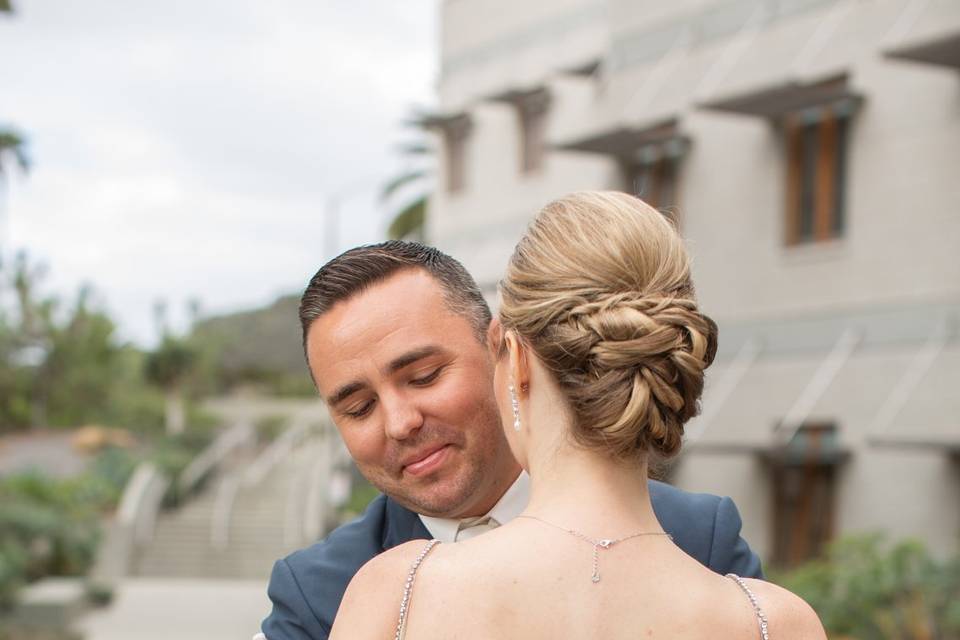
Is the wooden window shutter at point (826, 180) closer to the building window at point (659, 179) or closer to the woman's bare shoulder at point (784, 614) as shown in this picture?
the building window at point (659, 179)

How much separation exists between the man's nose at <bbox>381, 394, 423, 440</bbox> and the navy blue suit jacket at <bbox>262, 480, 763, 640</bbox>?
32 cm

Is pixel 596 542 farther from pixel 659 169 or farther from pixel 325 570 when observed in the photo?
pixel 659 169

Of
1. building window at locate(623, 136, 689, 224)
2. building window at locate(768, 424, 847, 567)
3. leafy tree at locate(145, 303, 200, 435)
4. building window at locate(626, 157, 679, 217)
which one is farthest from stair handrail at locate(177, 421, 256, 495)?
building window at locate(768, 424, 847, 567)

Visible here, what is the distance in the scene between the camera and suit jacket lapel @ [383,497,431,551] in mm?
3424

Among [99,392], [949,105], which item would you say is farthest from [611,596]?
[99,392]

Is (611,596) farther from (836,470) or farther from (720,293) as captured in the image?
(720,293)

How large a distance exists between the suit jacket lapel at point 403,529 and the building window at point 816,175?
17.6 metres

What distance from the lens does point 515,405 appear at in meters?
2.70

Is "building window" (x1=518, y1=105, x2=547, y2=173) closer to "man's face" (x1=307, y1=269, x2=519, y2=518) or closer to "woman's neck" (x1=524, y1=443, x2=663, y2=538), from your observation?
"man's face" (x1=307, y1=269, x2=519, y2=518)

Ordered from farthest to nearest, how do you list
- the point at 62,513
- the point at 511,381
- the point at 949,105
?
the point at 62,513 → the point at 949,105 → the point at 511,381

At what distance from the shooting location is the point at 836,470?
2031cm

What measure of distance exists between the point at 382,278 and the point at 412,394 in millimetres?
254

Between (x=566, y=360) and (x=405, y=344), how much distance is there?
26.6 inches

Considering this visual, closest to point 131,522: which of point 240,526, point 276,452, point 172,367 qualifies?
point 240,526
